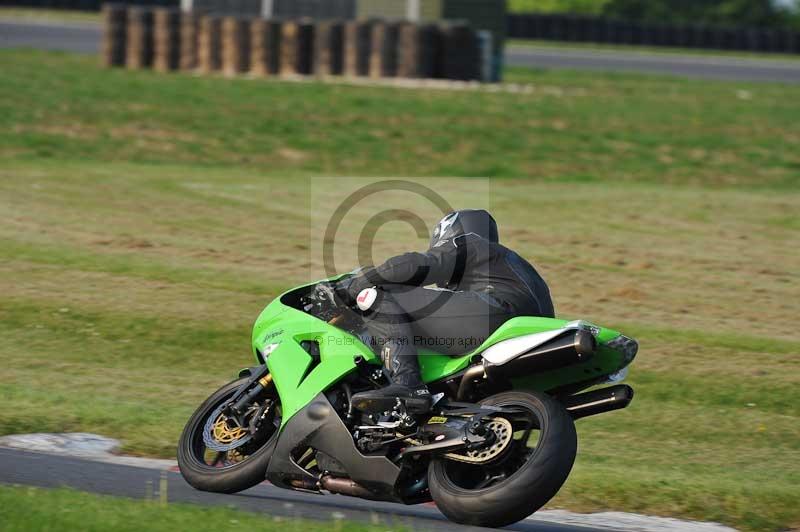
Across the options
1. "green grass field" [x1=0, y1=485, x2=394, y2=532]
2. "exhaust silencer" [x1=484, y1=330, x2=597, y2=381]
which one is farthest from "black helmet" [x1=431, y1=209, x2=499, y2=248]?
"green grass field" [x1=0, y1=485, x2=394, y2=532]

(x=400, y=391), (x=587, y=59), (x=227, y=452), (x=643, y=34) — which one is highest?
(x=643, y=34)

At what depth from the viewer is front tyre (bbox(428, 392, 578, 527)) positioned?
598cm

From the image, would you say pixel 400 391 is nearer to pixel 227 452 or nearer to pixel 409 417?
pixel 409 417

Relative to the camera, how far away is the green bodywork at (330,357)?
21.0 ft

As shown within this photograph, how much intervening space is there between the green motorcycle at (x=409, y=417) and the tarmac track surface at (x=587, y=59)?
27.8m

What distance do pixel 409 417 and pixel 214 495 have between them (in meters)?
1.27

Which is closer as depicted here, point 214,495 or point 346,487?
point 346,487

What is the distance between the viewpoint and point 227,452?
281 inches

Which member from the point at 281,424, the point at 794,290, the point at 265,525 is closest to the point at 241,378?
the point at 281,424

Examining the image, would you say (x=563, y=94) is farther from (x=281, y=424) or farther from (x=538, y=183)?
(x=281, y=424)

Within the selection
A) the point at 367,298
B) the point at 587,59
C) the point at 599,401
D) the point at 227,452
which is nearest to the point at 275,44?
the point at 587,59

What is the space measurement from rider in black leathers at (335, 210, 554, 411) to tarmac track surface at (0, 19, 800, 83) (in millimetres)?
28143

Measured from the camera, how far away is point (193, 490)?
7.09 metres

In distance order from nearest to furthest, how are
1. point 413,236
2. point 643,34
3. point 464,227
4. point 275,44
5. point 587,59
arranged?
point 464,227 < point 413,236 < point 275,44 < point 587,59 < point 643,34
